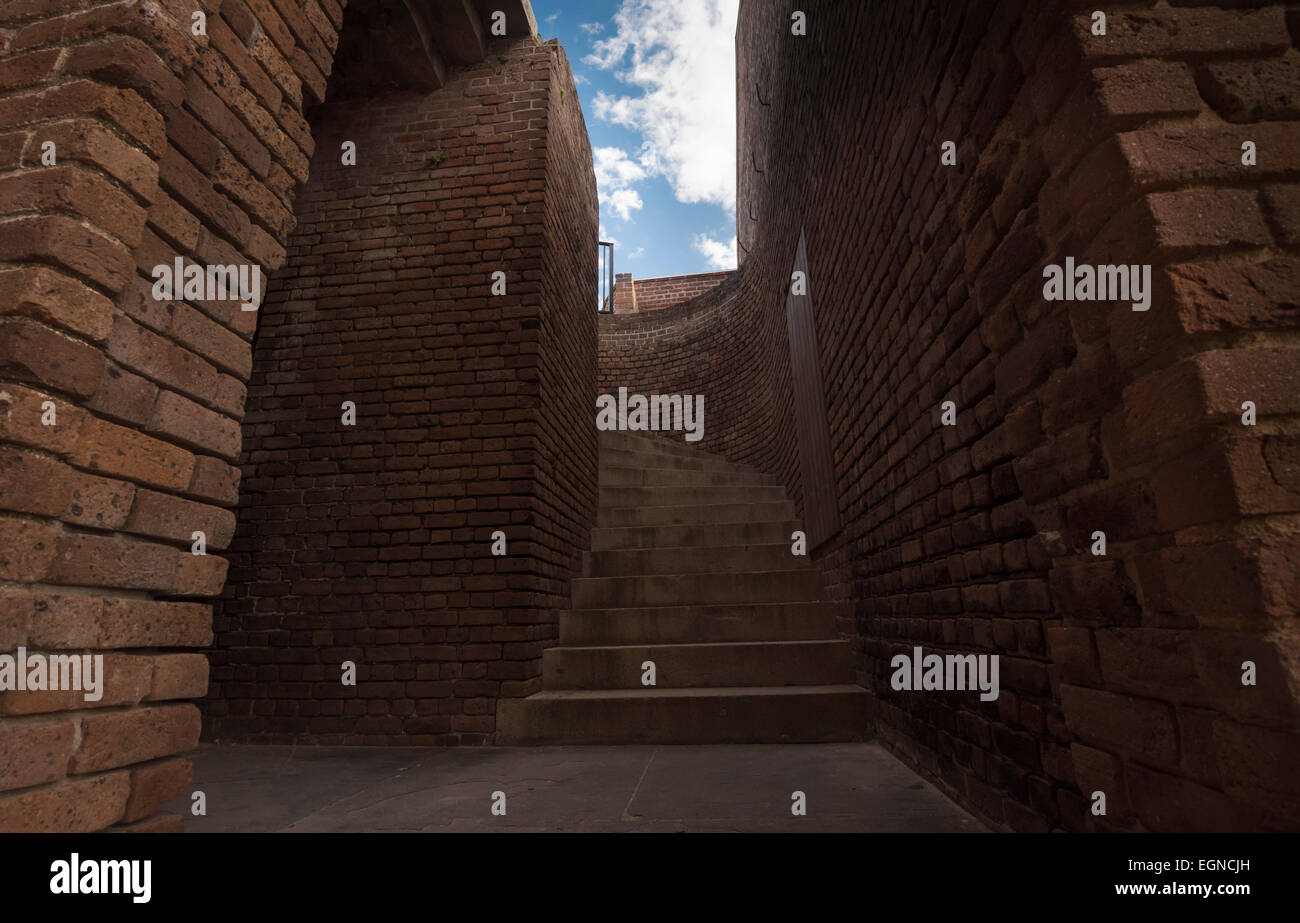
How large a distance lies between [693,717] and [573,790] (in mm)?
1095

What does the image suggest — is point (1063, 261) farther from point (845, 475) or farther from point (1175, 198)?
point (845, 475)

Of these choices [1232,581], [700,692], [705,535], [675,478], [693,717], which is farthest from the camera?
[675,478]

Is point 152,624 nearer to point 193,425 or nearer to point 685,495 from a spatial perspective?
point 193,425

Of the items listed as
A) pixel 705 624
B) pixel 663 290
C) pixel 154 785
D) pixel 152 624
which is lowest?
pixel 705 624

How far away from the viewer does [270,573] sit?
3988mm

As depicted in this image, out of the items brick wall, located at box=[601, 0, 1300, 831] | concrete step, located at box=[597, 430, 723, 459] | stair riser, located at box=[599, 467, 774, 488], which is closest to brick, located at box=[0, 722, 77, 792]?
brick wall, located at box=[601, 0, 1300, 831]

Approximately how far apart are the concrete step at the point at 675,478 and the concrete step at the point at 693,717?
2.74 metres

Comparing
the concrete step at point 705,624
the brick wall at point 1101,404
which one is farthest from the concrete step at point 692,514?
the brick wall at point 1101,404

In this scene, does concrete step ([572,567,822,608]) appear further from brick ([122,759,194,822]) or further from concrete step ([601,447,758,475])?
brick ([122,759,194,822])

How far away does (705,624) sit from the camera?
4258 millimetres

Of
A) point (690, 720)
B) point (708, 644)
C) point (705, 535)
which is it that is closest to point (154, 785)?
point (690, 720)

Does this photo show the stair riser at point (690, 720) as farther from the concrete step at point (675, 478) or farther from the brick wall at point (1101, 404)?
the concrete step at point (675, 478)

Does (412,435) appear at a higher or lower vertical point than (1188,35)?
lower

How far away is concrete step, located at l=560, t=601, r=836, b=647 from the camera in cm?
421
